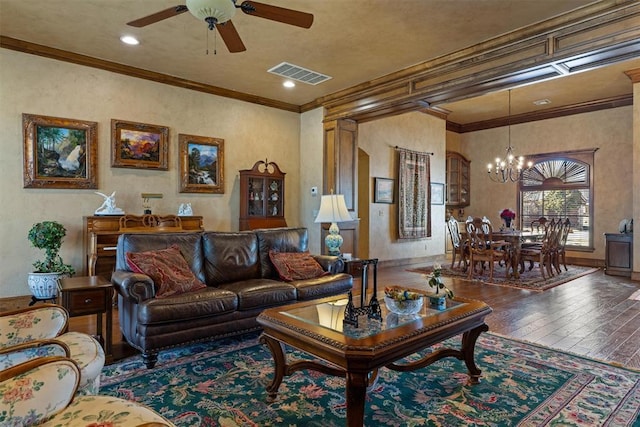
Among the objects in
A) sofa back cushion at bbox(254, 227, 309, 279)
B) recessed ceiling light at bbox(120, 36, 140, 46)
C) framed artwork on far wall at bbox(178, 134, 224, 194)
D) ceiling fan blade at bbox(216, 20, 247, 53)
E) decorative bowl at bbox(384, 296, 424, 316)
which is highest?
recessed ceiling light at bbox(120, 36, 140, 46)

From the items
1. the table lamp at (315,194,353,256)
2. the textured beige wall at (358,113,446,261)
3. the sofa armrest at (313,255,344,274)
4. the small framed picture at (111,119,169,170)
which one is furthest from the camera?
the textured beige wall at (358,113,446,261)

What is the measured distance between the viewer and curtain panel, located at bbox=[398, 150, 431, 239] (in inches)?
317

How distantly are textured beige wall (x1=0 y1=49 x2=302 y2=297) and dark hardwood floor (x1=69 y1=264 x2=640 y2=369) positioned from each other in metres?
1.48

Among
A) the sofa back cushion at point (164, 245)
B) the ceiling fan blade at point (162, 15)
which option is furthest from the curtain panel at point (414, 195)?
the ceiling fan blade at point (162, 15)

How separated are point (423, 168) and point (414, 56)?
155 inches

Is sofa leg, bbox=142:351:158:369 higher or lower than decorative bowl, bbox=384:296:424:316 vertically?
lower

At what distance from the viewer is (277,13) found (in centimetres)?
295

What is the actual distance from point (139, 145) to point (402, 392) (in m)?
4.81

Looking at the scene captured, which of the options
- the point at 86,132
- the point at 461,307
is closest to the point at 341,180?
the point at 86,132

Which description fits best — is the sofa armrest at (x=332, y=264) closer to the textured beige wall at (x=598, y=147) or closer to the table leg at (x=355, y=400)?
the table leg at (x=355, y=400)

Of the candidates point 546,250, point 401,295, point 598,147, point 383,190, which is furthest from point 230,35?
point 598,147

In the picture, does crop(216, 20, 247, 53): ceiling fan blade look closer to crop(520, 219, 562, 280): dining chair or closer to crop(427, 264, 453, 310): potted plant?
crop(427, 264, 453, 310): potted plant

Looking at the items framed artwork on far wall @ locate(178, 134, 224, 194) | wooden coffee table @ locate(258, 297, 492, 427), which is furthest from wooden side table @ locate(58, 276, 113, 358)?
framed artwork on far wall @ locate(178, 134, 224, 194)

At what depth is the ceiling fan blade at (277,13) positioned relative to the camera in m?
2.82
